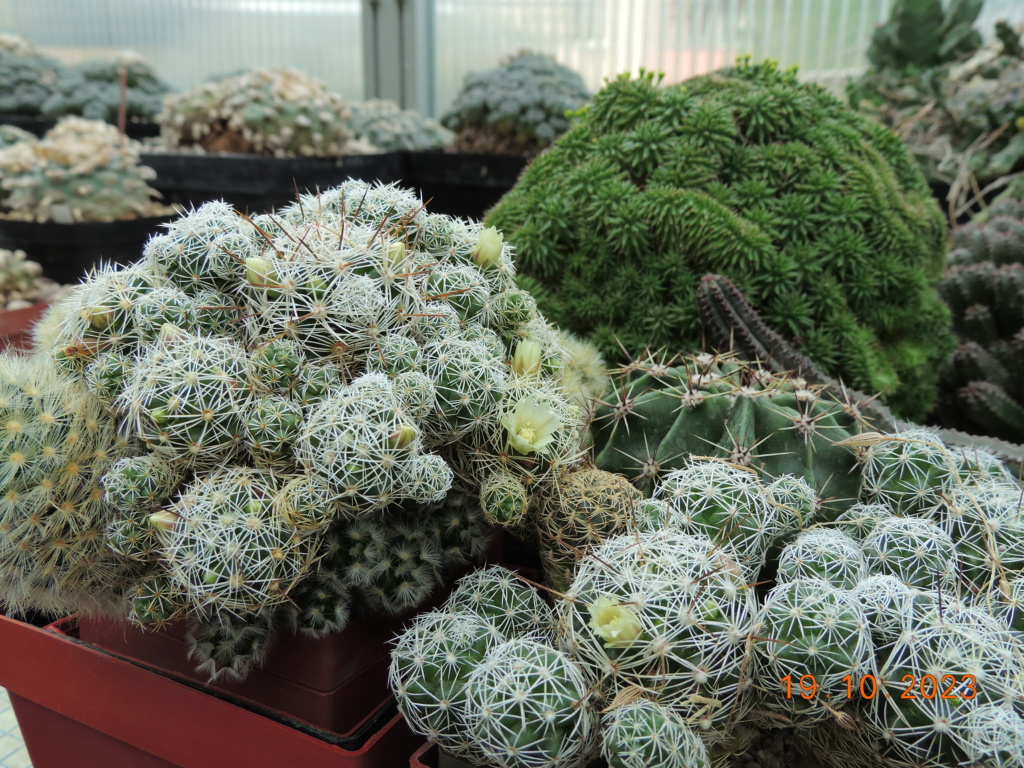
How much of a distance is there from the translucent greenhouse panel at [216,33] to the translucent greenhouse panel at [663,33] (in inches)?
31.9

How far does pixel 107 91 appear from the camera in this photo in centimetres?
436

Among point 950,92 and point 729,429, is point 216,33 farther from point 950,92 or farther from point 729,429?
point 729,429

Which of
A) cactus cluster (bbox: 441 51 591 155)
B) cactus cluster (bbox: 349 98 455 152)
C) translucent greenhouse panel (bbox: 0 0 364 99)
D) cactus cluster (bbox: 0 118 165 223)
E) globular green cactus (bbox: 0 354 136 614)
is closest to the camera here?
globular green cactus (bbox: 0 354 136 614)

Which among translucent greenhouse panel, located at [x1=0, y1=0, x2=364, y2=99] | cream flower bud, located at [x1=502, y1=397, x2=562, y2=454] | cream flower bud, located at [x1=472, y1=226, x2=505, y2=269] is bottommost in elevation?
cream flower bud, located at [x1=502, y1=397, x2=562, y2=454]

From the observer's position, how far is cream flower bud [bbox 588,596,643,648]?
1.98 ft

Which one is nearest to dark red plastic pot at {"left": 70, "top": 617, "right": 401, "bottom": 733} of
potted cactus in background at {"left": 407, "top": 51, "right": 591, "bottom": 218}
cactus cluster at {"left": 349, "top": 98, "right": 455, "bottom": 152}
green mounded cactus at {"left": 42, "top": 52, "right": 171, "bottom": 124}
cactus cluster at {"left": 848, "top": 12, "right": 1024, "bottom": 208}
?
potted cactus in background at {"left": 407, "top": 51, "right": 591, "bottom": 218}

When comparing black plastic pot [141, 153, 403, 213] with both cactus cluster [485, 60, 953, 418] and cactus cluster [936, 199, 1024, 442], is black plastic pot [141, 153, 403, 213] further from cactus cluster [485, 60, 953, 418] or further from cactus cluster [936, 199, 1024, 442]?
cactus cluster [936, 199, 1024, 442]

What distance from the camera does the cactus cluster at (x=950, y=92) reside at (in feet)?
10.5

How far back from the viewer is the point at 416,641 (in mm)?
695

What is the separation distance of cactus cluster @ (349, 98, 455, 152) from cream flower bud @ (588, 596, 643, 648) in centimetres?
351

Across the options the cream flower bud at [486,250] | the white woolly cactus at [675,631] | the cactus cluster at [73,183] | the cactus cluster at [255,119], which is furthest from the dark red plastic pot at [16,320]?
the white woolly cactus at [675,631]

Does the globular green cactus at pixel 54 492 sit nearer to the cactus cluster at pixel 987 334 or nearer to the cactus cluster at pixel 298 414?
the cactus cluster at pixel 298 414

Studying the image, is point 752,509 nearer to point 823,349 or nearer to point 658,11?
point 823,349

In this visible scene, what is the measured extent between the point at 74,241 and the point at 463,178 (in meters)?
1.36
